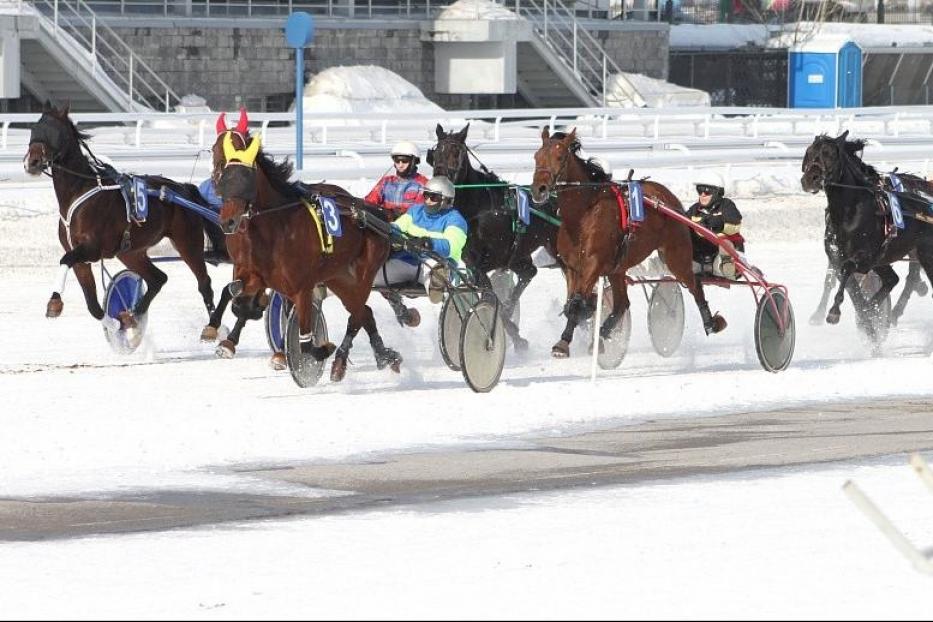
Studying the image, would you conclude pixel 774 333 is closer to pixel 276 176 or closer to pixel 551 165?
pixel 551 165

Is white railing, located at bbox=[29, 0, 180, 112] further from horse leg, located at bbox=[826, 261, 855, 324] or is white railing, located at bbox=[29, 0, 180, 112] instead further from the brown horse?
the brown horse

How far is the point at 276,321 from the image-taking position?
44.7ft

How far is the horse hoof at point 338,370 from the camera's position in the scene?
41.1 feet

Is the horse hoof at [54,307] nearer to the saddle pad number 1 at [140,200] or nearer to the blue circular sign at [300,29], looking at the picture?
the saddle pad number 1 at [140,200]

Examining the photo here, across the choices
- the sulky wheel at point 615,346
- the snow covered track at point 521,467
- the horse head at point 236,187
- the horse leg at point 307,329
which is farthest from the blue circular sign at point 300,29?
the snow covered track at point 521,467

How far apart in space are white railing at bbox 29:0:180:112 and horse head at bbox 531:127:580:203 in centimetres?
2308

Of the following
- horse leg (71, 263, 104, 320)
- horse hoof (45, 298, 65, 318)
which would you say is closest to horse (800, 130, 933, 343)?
horse leg (71, 263, 104, 320)

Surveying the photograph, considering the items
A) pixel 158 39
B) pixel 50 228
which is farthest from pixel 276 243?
pixel 158 39

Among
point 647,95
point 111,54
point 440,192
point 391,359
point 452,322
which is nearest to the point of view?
point 452,322

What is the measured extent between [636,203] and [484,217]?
43.9 inches

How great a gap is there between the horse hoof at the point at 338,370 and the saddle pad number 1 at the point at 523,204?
221cm

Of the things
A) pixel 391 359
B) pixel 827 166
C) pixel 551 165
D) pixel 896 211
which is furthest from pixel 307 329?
pixel 896 211

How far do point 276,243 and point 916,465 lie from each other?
6341 millimetres

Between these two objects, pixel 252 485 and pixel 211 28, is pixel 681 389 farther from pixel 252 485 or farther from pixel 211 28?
pixel 211 28
